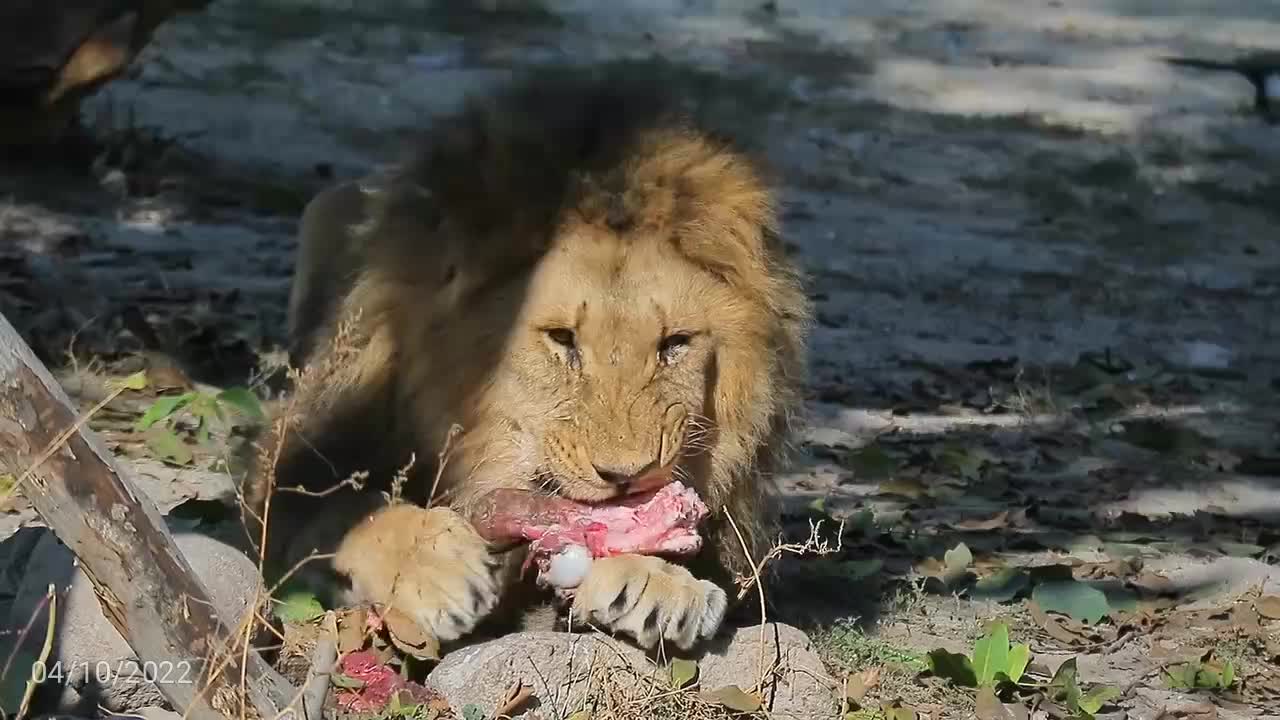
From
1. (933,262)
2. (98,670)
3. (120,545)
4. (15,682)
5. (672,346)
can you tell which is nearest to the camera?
(120,545)

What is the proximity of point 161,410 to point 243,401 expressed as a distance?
0.97ft

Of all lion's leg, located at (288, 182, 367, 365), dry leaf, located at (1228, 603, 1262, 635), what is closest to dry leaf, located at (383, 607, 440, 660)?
lion's leg, located at (288, 182, 367, 365)

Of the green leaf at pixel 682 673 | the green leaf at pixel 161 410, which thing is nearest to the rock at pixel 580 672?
the green leaf at pixel 682 673

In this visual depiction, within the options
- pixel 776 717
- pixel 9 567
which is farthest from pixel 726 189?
pixel 9 567

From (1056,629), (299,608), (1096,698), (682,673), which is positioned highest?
(682,673)

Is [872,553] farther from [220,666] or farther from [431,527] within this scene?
[220,666]

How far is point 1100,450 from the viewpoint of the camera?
6758 millimetres

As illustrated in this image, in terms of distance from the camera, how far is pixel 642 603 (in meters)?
3.71

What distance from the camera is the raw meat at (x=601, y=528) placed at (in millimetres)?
3789

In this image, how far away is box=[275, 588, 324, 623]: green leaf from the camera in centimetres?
405

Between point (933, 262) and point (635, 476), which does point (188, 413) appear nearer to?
point (635, 476)

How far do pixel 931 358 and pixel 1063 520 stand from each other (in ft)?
6.45

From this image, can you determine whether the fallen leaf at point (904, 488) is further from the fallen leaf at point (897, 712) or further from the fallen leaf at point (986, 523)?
the fallen leaf at point (897, 712)

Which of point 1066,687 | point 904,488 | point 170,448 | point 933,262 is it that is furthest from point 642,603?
point 933,262
